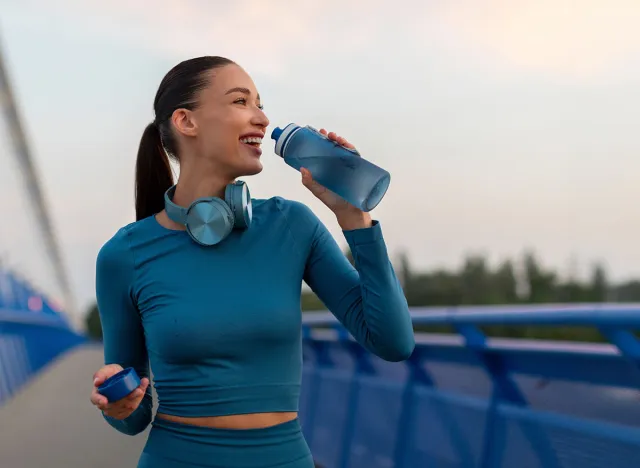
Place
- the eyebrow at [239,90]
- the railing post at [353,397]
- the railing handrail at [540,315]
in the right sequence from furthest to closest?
the railing post at [353,397] → the railing handrail at [540,315] → the eyebrow at [239,90]

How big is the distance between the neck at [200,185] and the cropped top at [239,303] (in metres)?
0.08

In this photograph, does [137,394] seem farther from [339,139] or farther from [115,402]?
[339,139]

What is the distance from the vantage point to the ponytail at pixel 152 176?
7.38 ft

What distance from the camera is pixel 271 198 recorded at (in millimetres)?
2043

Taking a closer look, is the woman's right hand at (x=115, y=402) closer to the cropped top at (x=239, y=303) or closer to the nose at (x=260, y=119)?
the cropped top at (x=239, y=303)

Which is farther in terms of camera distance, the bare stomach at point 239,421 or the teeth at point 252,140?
the teeth at point 252,140

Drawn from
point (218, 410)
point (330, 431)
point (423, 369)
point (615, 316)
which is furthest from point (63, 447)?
point (218, 410)

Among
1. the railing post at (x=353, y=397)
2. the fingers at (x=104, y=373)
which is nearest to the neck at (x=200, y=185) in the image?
the fingers at (x=104, y=373)

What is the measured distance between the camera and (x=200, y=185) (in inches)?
80.9

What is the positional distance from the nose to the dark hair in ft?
0.46

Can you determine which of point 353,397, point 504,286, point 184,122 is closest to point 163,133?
point 184,122

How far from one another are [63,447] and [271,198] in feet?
23.1

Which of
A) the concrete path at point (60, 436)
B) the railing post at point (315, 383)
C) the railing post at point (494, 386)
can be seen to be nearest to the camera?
the railing post at point (494, 386)

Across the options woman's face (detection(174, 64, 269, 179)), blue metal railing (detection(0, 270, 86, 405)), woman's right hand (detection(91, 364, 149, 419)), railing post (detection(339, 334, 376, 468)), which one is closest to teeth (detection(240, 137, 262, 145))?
woman's face (detection(174, 64, 269, 179))
